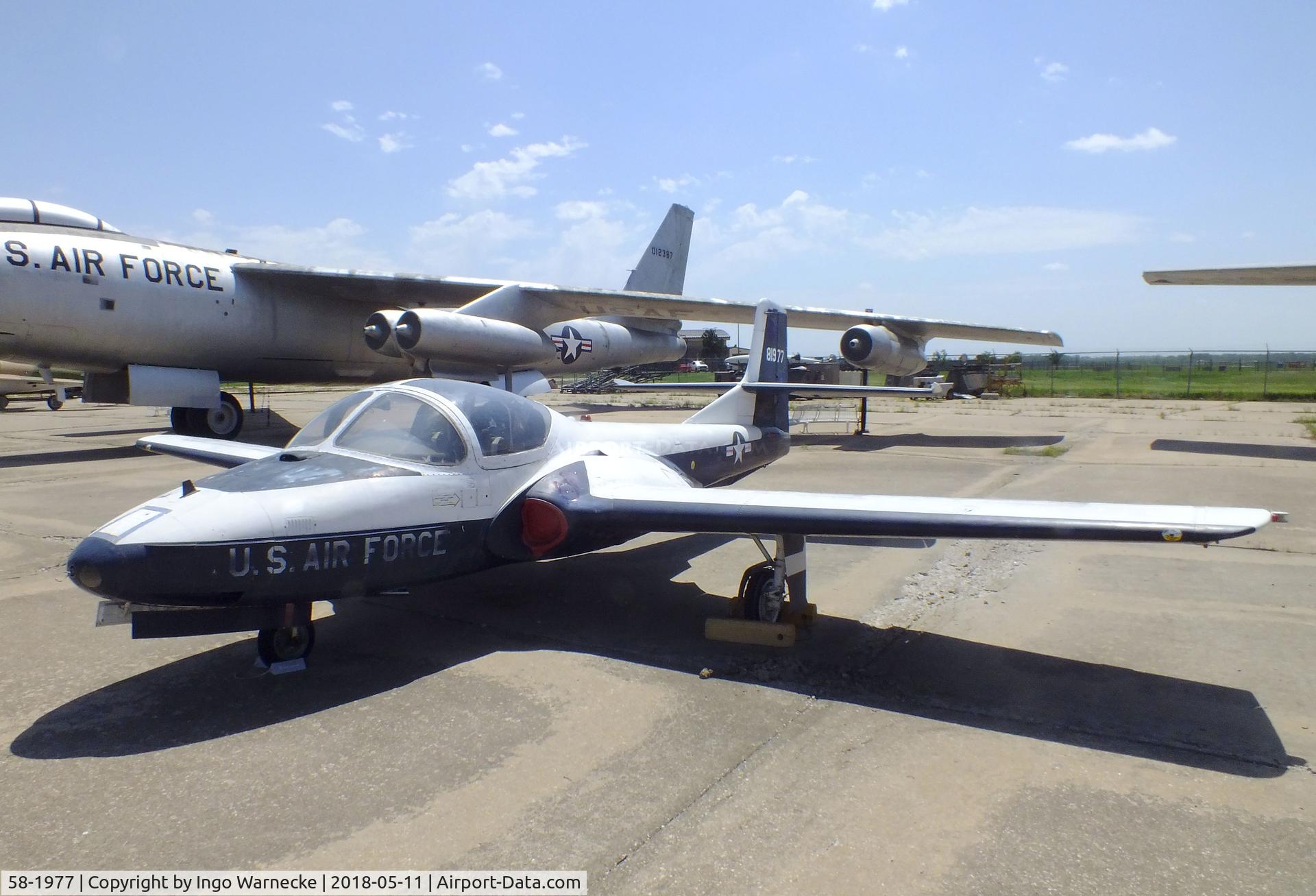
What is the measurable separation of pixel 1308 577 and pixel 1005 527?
4679 mm

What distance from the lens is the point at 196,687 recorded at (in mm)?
4648

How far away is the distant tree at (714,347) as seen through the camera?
3686 inches

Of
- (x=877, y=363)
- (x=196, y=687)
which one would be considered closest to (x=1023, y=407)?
(x=877, y=363)

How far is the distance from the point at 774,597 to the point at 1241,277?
18178mm

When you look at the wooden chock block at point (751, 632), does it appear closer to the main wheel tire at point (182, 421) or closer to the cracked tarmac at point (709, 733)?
the cracked tarmac at point (709, 733)

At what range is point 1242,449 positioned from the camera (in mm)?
16312

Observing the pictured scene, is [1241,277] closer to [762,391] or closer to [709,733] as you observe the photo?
[762,391]

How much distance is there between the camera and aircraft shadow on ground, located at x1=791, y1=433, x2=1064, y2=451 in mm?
17938

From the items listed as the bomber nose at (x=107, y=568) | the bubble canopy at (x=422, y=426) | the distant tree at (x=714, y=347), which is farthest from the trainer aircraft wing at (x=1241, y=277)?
the distant tree at (x=714, y=347)

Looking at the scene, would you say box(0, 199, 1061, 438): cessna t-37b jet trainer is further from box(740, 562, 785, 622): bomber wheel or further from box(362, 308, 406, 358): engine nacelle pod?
box(740, 562, 785, 622): bomber wheel

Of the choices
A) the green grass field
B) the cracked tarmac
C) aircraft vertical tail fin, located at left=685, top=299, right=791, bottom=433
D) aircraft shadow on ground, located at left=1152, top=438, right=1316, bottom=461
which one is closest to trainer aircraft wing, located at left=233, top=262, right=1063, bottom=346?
aircraft shadow on ground, located at left=1152, top=438, right=1316, bottom=461

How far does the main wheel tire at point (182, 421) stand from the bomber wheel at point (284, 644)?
50.4ft

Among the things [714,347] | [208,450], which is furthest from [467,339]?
[714,347]
